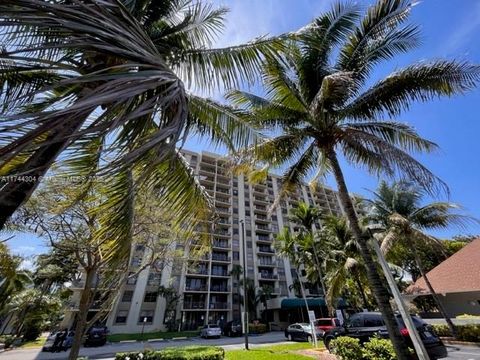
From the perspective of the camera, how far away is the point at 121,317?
33.1 metres

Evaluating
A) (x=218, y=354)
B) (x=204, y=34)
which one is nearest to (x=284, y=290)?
(x=218, y=354)

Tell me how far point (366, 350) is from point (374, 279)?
12.4 ft

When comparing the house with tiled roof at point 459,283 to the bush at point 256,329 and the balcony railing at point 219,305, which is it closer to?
the bush at point 256,329

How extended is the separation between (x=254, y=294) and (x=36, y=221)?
3600cm

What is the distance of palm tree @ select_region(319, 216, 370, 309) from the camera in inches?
709

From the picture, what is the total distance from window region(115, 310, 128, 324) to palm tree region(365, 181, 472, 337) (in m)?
31.7

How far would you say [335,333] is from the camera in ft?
39.3

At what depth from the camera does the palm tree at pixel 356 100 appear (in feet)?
19.7

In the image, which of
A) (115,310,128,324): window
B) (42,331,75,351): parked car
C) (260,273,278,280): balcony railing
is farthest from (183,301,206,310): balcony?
(42,331,75,351): parked car

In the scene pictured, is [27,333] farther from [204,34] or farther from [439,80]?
[439,80]

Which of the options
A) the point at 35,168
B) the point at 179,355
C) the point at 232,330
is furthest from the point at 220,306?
the point at 35,168

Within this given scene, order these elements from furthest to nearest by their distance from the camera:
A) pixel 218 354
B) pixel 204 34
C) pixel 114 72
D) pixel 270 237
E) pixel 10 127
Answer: pixel 270 237
pixel 218 354
pixel 204 34
pixel 114 72
pixel 10 127

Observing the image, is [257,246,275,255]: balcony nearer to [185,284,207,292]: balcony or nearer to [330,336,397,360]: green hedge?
[185,284,207,292]: balcony

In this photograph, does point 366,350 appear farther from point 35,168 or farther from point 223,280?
point 223,280
